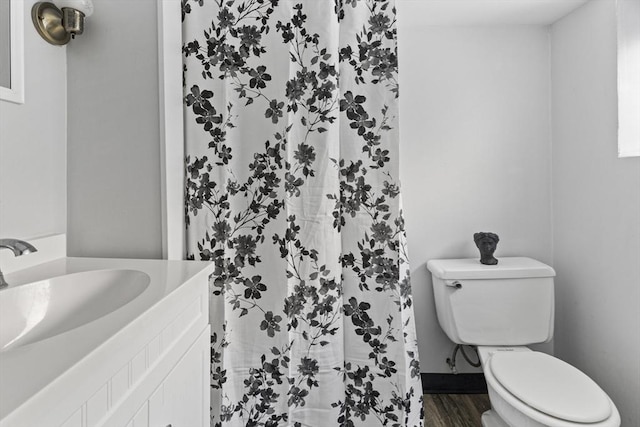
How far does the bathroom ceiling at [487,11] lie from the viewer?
165cm

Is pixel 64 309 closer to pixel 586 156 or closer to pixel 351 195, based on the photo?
pixel 351 195

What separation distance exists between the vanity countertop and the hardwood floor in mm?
1421

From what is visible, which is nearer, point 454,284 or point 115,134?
point 115,134

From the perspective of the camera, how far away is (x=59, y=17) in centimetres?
114

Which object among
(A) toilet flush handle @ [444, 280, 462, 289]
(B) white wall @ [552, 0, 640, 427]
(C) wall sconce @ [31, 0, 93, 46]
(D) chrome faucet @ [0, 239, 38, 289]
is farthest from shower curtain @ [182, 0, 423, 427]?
(B) white wall @ [552, 0, 640, 427]

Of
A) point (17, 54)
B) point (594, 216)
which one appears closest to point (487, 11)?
point (594, 216)

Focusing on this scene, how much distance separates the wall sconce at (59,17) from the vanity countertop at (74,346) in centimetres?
74

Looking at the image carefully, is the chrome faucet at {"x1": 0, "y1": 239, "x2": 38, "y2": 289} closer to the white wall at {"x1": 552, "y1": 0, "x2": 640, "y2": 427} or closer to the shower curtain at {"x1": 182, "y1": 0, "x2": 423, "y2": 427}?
the shower curtain at {"x1": 182, "y1": 0, "x2": 423, "y2": 427}

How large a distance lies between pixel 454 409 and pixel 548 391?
68 cm

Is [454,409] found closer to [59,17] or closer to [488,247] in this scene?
[488,247]

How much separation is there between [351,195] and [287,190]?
24 cm

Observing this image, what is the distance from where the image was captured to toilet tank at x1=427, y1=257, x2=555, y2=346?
167 centimetres

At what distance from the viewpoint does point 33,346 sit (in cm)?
52

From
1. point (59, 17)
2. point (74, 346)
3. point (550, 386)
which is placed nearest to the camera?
point (74, 346)
